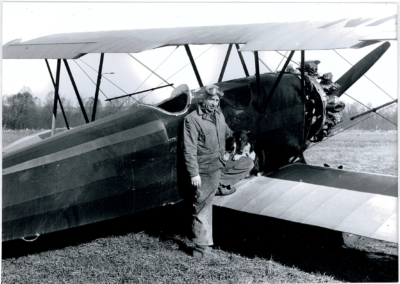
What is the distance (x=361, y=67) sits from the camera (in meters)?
6.59

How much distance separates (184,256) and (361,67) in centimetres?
427

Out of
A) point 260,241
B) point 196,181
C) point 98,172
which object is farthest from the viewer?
point 260,241

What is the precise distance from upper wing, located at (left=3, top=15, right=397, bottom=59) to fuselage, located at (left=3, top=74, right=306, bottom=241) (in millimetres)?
993

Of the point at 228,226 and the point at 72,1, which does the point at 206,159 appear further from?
the point at 72,1

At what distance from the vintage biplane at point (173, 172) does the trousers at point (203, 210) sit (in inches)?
9.7

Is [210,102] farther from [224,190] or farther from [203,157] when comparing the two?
[224,190]

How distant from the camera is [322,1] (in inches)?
173

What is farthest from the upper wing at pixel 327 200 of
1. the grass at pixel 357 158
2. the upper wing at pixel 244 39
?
the grass at pixel 357 158

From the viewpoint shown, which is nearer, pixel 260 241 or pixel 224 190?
pixel 224 190

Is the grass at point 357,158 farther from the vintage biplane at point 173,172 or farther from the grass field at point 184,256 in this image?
the vintage biplane at point 173,172

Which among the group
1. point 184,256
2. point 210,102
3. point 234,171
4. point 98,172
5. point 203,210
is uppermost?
point 210,102

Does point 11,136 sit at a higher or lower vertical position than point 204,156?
lower

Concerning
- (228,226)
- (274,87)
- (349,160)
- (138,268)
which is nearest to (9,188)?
(138,268)

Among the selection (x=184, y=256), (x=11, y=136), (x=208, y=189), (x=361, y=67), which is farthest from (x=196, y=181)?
(x=11, y=136)
